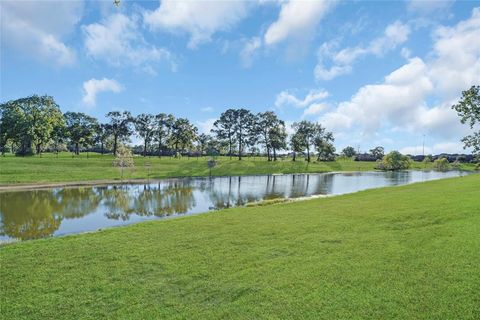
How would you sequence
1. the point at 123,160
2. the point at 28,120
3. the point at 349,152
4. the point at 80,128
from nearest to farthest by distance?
the point at 123,160 < the point at 28,120 < the point at 80,128 < the point at 349,152

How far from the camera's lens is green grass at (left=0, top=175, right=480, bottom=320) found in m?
6.50

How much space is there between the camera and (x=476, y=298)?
249 inches

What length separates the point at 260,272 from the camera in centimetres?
828

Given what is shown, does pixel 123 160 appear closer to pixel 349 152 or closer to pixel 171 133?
pixel 171 133

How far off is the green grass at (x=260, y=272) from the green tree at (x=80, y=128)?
94.0 metres

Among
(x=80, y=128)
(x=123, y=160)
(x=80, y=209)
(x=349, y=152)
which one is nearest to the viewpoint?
(x=80, y=209)

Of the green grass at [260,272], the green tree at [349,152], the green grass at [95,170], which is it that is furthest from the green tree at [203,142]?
the green grass at [260,272]

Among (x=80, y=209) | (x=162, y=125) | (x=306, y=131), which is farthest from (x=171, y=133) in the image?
(x=80, y=209)

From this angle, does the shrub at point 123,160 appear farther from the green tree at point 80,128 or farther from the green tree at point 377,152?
the green tree at point 377,152

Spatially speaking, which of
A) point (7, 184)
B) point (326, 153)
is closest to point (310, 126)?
point (326, 153)

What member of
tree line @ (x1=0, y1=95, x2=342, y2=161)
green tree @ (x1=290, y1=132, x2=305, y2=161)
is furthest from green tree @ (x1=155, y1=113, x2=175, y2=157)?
green tree @ (x1=290, y1=132, x2=305, y2=161)

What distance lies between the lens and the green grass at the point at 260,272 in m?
6.50

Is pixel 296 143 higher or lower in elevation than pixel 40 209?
higher

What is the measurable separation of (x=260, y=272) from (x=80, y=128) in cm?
10211
